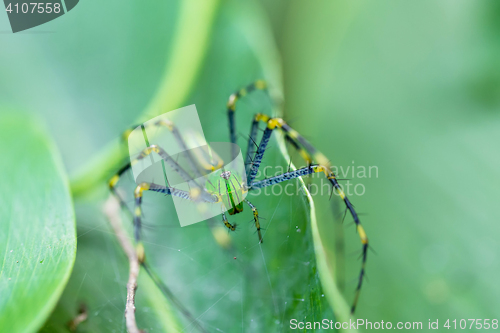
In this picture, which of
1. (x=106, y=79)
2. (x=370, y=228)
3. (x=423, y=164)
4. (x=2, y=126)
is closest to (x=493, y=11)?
(x=423, y=164)

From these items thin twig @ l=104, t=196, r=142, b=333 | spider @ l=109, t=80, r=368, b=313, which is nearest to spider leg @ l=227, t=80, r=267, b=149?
spider @ l=109, t=80, r=368, b=313

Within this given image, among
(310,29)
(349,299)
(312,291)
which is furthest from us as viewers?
(310,29)

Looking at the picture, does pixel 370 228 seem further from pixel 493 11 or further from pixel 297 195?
pixel 493 11

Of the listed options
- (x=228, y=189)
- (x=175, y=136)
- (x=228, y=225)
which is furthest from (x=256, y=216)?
(x=175, y=136)

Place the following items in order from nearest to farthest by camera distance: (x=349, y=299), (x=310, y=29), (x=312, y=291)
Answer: (x=312, y=291)
(x=349, y=299)
(x=310, y=29)

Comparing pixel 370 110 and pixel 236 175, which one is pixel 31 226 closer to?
pixel 236 175

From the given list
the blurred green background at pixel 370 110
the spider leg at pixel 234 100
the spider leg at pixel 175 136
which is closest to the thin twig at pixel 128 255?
the blurred green background at pixel 370 110

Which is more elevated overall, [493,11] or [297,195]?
[493,11]

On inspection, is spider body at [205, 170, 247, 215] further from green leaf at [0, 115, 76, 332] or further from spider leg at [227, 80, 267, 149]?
green leaf at [0, 115, 76, 332]
